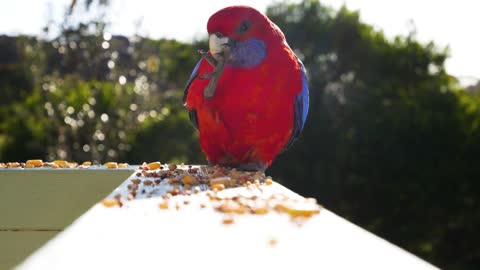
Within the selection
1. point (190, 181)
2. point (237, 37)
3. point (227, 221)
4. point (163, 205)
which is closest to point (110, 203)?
point (163, 205)

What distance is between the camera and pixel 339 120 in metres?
10.0

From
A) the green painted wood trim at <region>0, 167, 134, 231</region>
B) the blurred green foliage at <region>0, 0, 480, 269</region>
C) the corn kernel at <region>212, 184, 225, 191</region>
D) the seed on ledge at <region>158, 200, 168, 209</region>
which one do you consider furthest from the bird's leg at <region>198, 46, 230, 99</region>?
the blurred green foliage at <region>0, 0, 480, 269</region>

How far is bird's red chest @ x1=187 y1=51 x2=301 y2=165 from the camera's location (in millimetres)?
2105

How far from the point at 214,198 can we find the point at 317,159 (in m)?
8.44

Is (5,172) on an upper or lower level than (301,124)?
lower

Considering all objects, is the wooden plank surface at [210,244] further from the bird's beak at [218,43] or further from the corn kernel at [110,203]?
the bird's beak at [218,43]

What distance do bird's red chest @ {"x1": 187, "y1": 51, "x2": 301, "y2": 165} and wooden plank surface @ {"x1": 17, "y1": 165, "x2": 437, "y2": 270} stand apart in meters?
1.00

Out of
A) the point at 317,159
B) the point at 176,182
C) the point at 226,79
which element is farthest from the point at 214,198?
the point at 317,159

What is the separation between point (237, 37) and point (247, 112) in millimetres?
305

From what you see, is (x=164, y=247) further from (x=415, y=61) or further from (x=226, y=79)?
(x=415, y=61)

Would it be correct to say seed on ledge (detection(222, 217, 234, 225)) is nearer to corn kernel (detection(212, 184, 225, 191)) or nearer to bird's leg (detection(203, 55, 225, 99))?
corn kernel (detection(212, 184, 225, 191))

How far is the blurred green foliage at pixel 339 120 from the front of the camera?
307 inches

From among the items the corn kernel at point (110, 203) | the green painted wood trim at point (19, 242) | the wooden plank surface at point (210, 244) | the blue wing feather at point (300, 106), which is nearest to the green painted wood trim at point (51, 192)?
the green painted wood trim at point (19, 242)

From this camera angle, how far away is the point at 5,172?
222 centimetres
